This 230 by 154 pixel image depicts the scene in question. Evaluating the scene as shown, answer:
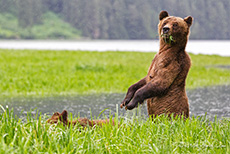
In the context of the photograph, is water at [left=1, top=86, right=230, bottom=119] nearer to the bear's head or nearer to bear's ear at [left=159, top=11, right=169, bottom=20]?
the bear's head

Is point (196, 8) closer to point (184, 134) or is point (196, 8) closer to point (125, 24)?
point (125, 24)

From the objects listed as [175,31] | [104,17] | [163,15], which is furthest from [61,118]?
[104,17]

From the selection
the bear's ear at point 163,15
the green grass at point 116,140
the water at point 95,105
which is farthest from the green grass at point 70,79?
the green grass at point 116,140

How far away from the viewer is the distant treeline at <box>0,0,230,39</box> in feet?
243

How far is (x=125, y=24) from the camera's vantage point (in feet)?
299

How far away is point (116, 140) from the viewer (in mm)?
4129

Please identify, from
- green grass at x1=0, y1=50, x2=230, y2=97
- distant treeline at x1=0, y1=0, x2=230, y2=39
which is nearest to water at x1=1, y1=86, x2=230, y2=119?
green grass at x1=0, y1=50, x2=230, y2=97

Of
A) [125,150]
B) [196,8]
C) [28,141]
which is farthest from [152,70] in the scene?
[196,8]

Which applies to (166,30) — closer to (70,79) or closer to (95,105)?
(95,105)

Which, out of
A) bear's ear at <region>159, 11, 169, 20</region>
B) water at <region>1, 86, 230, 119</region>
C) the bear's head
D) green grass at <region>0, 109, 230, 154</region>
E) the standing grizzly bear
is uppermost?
bear's ear at <region>159, 11, 169, 20</region>

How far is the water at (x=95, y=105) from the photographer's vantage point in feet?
23.4

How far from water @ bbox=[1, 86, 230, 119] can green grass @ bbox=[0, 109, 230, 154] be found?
7.67 ft

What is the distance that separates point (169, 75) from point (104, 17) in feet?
278

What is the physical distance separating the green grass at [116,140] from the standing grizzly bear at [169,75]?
622 mm
